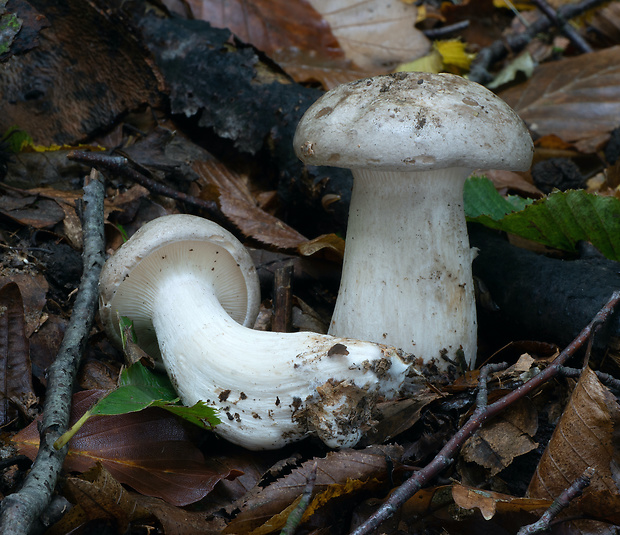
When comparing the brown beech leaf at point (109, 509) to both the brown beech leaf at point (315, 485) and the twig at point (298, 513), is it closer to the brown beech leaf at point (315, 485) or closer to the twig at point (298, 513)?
the brown beech leaf at point (315, 485)

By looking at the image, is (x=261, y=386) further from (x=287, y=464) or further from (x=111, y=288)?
(x=111, y=288)

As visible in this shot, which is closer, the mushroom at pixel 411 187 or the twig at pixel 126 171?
the mushroom at pixel 411 187

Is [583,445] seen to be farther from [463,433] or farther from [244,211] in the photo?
[244,211]

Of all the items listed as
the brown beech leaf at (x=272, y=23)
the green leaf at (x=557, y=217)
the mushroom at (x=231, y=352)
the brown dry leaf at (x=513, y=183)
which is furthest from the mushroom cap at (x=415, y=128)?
the brown beech leaf at (x=272, y=23)

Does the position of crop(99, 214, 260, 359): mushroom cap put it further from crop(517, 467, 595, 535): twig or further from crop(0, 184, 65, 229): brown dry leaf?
crop(517, 467, 595, 535): twig

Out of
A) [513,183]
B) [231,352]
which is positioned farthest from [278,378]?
[513,183]
